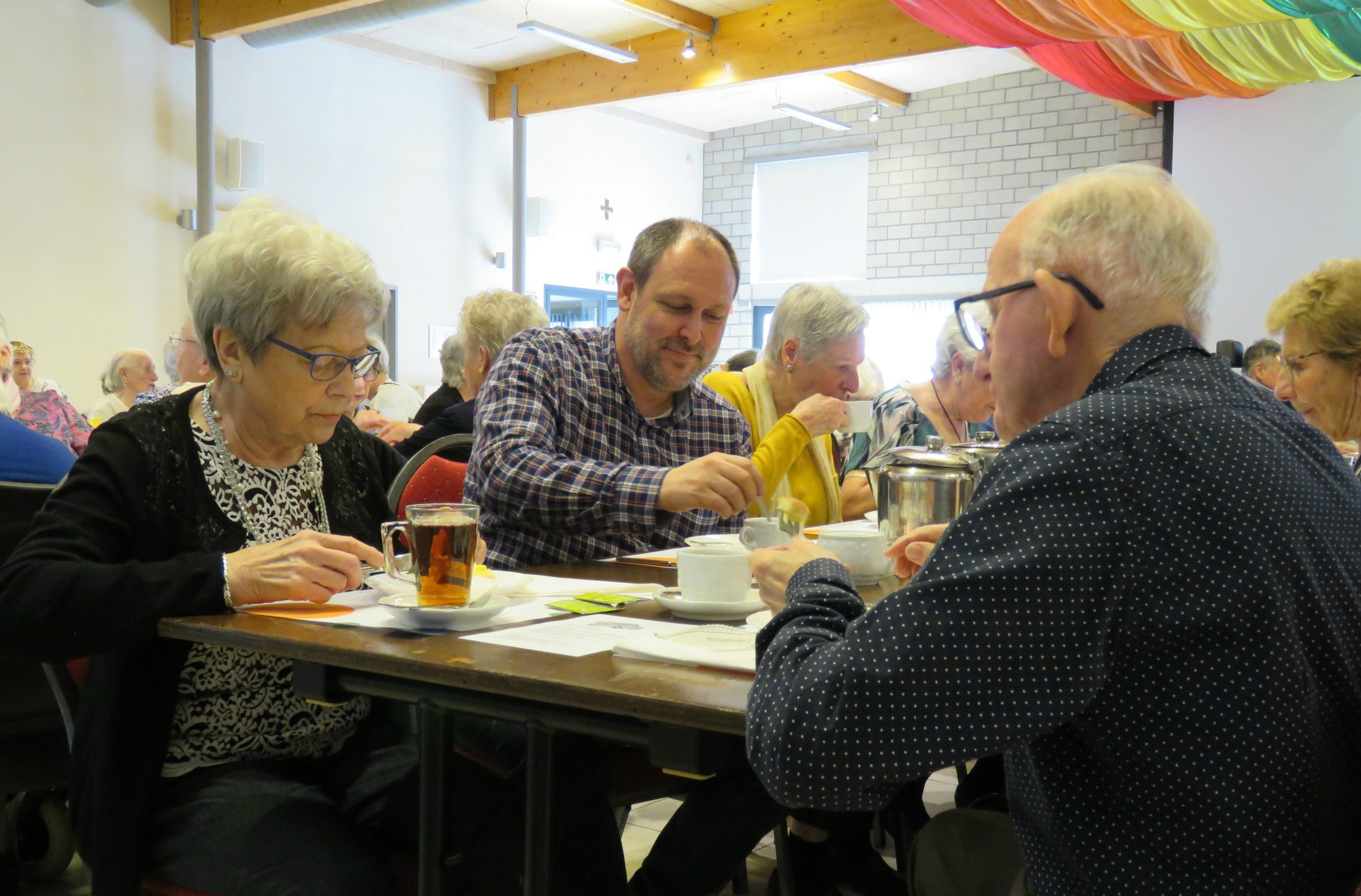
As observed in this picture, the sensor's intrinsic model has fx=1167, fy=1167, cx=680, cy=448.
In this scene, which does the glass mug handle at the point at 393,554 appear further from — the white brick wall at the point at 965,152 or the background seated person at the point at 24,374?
the white brick wall at the point at 965,152

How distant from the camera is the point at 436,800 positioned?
1.40 metres

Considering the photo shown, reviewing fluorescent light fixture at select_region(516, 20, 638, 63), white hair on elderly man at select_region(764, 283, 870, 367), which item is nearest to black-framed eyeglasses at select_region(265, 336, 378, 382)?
white hair on elderly man at select_region(764, 283, 870, 367)

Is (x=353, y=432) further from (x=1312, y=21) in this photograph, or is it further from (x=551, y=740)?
(x=1312, y=21)

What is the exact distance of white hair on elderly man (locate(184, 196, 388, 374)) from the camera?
173 centimetres

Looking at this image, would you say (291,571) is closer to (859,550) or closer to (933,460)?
(859,550)

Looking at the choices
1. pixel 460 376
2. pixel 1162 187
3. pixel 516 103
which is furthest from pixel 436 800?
pixel 516 103

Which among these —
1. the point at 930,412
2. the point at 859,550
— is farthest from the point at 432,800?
the point at 930,412

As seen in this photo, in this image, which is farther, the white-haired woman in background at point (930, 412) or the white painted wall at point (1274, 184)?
the white painted wall at point (1274, 184)

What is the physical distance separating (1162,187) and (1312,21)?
633 cm

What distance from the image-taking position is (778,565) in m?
1.29

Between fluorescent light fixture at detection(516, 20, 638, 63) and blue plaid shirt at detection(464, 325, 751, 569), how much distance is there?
704 cm

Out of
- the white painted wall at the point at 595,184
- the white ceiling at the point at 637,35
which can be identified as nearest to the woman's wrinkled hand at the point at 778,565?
the white ceiling at the point at 637,35

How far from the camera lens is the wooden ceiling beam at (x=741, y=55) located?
9039 mm

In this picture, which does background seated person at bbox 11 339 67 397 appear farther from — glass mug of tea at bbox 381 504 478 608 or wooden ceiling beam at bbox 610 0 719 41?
glass mug of tea at bbox 381 504 478 608
